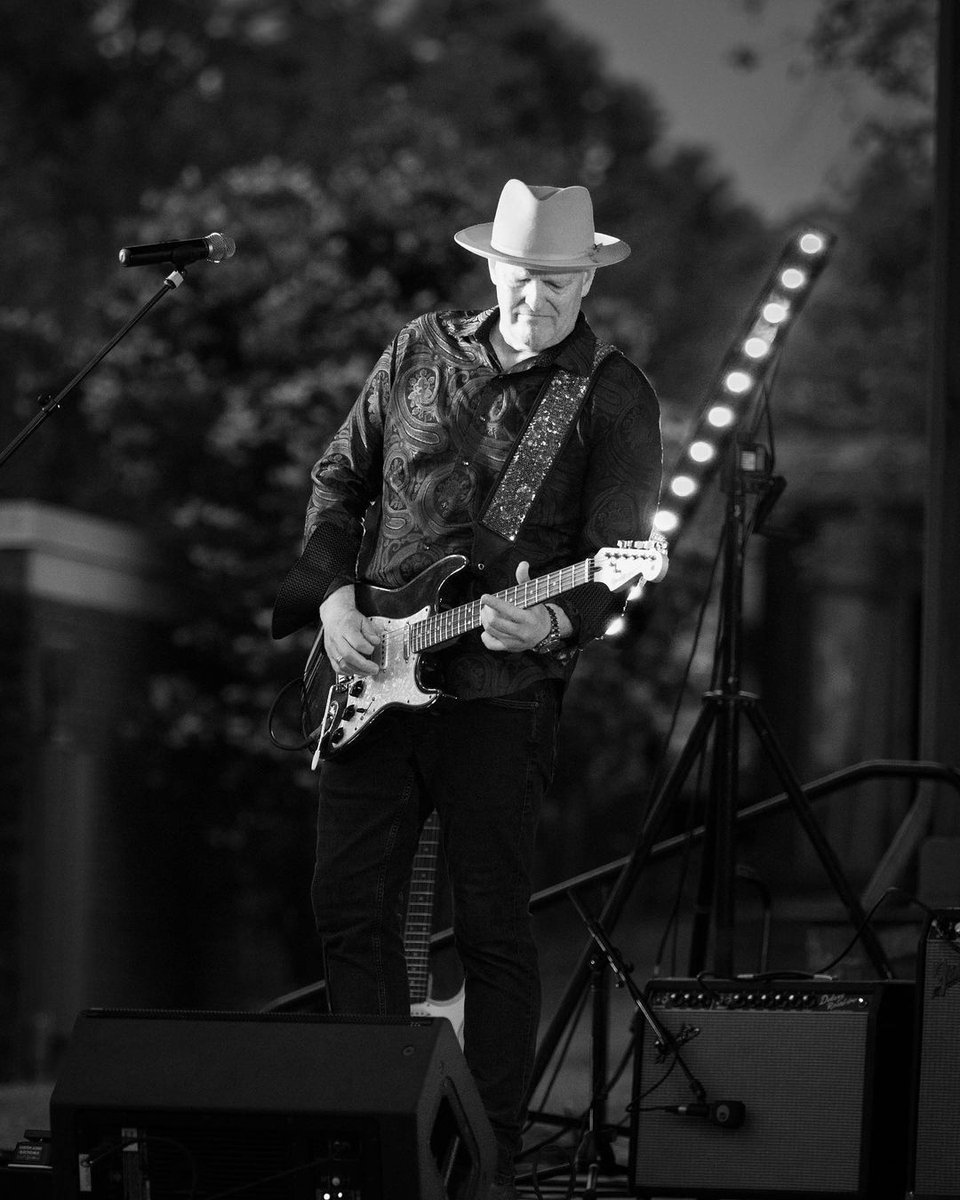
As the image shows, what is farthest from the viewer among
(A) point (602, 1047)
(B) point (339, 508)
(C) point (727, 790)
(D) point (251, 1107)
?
(C) point (727, 790)

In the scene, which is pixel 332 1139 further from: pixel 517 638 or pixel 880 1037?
pixel 880 1037

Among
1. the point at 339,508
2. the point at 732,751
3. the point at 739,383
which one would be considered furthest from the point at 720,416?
the point at 339,508

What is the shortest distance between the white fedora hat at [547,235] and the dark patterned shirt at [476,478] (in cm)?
15

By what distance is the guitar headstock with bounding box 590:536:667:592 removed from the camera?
116 inches

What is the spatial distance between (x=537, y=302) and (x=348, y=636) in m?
0.71

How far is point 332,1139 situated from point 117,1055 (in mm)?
A: 357

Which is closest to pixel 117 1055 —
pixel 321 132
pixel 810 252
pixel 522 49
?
pixel 810 252

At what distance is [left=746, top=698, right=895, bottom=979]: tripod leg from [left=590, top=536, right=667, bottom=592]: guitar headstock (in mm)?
919

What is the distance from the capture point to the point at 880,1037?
329 centimetres

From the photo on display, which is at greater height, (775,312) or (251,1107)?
(775,312)

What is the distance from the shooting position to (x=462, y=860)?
10.1 feet

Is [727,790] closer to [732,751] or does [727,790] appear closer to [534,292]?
[732,751]

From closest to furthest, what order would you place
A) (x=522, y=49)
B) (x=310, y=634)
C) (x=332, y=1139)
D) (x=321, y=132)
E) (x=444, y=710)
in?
(x=332, y=1139) < (x=444, y=710) < (x=310, y=634) < (x=321, y=132) < (x=522, y=49)

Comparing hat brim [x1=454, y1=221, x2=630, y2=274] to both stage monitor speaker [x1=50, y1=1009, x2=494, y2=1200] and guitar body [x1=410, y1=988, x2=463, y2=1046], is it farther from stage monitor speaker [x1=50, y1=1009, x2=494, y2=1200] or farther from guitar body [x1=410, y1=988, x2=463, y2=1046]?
guitar body [x1=410, y1=988, x2=463, y2=1046]
